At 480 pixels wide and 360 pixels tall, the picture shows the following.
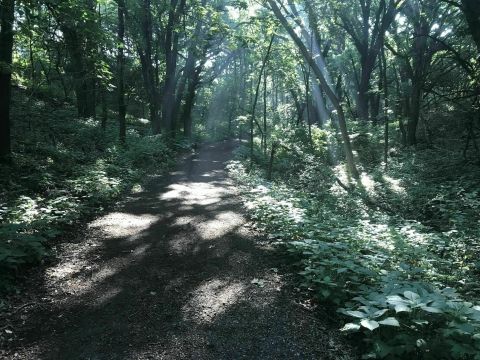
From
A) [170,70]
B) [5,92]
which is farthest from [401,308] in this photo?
[170,70]

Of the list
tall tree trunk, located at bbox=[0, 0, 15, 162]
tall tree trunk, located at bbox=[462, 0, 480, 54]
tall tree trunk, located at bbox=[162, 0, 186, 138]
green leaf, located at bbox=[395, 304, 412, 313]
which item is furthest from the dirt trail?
tall tree trunk, located at bbox=[162, 0, 186, 138]

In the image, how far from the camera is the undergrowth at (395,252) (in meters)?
2.83

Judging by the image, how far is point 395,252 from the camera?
5020 mm

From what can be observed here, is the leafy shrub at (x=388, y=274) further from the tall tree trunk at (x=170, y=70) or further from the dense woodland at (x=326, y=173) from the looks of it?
the tall tree trunk at (x=170, y=70)

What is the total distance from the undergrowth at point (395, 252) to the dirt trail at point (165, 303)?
50cm

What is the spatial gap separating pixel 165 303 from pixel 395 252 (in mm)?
3246

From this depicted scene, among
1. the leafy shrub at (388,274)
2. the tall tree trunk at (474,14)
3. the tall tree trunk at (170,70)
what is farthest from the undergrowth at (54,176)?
the tall tree trunk at (474,14)

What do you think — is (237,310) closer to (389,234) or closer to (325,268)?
(325,268)

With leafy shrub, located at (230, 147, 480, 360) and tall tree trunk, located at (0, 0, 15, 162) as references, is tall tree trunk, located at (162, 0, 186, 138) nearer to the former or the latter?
tall tree trunk, located at (0, 0, 15, 162)

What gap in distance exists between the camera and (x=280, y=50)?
1939 cm

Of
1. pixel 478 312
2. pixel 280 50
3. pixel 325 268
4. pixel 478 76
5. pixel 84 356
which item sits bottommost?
pixel 84 356

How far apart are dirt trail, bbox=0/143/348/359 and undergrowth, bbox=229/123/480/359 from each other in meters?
0.50

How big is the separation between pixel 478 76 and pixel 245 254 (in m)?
7.66

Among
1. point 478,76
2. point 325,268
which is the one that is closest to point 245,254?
point 325,268
